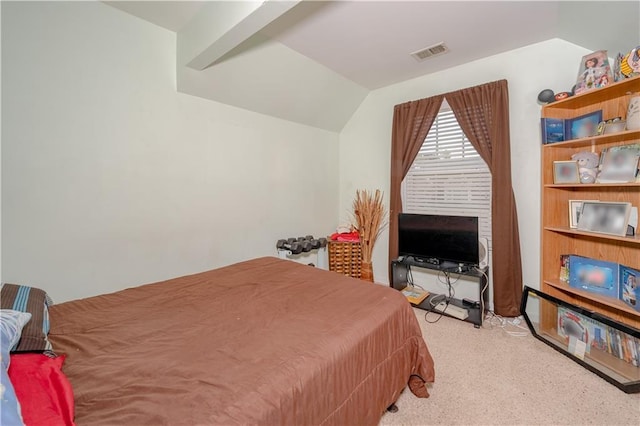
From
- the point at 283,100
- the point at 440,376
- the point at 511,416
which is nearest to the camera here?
the point at 511,416

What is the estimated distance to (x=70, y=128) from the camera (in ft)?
6.28

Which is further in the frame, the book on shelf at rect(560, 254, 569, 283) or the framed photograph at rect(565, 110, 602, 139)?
the book on shelf at rect(560, 254, 569, 283)

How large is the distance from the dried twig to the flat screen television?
17.3 inches

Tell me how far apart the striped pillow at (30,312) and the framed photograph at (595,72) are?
352cm

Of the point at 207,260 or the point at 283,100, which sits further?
the point at 283,100

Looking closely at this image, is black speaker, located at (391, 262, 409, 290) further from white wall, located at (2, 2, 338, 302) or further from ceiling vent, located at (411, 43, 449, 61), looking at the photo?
ceiling vent, located at (411, 43, 449, 61)

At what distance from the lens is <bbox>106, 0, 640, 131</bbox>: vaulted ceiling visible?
1.94 meters

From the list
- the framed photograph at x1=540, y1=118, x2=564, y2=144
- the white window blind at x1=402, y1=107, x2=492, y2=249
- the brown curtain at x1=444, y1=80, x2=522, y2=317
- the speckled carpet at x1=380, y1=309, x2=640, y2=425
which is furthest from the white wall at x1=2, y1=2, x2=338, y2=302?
the framed photograph at x1=540, y1=118, x2=564, y2=144

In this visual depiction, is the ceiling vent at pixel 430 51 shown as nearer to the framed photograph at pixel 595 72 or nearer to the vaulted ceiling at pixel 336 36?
the vaulted ceiling at pixel 336 36

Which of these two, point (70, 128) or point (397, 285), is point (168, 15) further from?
point (397, 285)

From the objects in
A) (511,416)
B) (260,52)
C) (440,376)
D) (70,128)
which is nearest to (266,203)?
(260,52)

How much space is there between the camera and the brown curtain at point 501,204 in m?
2.65

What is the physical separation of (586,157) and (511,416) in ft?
6.69

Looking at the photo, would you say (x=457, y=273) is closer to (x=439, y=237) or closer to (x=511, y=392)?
(x=439, y=237)
